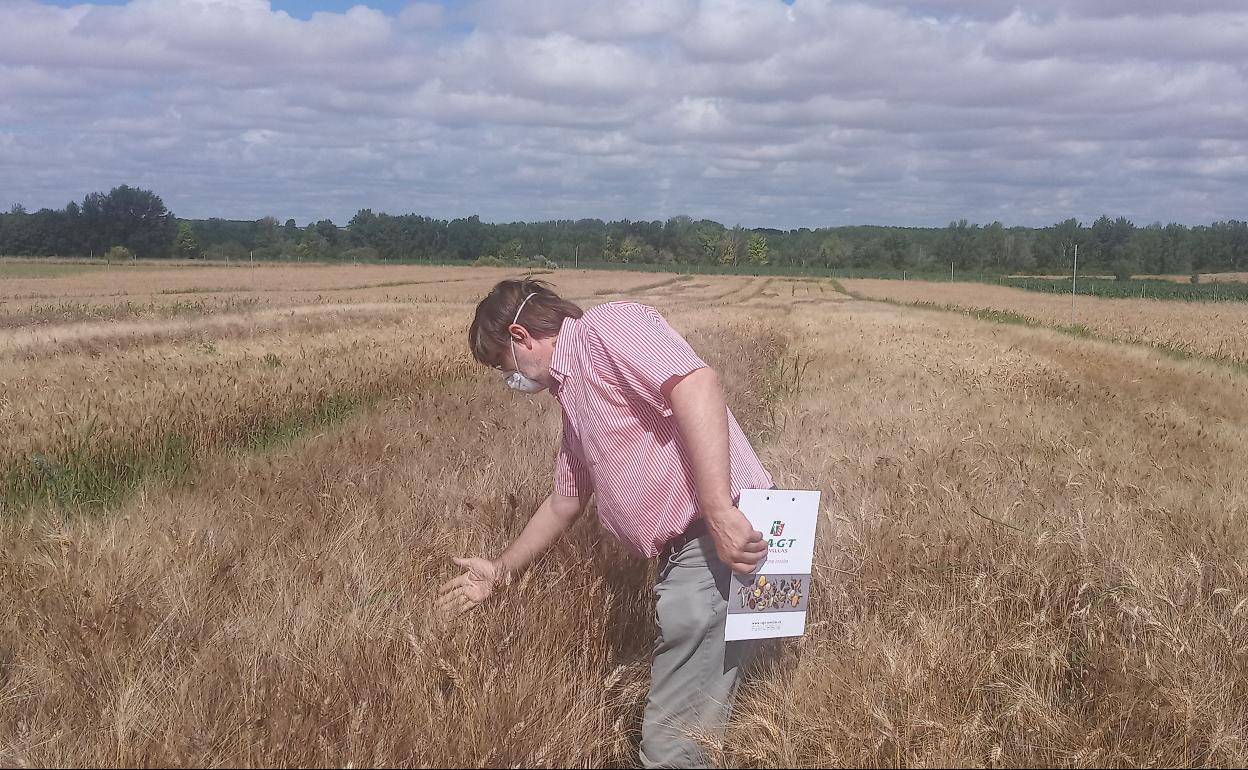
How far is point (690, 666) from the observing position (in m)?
2.57

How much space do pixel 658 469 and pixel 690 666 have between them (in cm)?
54

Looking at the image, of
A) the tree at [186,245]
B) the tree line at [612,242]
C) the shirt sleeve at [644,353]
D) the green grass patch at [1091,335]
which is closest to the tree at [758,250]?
the tree line at [612,242]

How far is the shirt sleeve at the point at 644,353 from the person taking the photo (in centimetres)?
239

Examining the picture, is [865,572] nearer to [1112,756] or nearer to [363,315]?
[1112,756]

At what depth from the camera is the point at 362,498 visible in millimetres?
4141

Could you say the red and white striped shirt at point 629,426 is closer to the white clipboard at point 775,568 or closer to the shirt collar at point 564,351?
the shirt collar at point 564,351

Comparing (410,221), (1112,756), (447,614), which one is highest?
(410,221)

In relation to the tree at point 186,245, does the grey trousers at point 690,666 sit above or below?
below

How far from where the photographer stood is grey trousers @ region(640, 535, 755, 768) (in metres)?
2.54

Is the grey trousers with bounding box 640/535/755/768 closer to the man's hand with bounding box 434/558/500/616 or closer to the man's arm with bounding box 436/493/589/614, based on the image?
the man's arm with bounding box 436/493/589/614

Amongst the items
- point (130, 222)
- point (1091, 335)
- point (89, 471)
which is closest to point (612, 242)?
point (130, 222)

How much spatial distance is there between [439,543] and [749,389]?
5078mm

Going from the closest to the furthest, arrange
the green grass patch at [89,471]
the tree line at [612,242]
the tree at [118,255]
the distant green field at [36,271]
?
the green grass patch at [89,471]
the distant green field at [36,271]
the tree at [118,255]
the tree line at [612,242]

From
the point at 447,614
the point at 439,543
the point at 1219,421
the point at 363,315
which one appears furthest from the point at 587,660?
the point at 363,315
